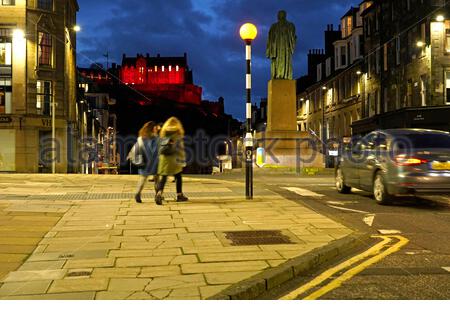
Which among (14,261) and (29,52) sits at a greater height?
(29,52)

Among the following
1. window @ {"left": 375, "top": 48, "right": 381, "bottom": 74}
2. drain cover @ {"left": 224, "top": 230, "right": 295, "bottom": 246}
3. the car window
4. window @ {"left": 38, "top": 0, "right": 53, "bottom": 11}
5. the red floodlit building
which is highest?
the red floodlit building

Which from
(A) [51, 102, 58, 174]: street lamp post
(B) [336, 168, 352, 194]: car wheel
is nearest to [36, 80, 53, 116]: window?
(A) [51, 102, 58, 174]: street lamp post

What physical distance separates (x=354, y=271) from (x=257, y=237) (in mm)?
1869

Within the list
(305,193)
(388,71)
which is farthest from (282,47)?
(388,71)

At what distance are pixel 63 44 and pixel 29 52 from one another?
2701 millimetres

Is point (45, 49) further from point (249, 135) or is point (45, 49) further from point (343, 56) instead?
point (249, 135)

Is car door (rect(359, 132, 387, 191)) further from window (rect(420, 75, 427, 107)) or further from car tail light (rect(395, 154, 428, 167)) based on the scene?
window (rect(420, 75, 427, 107))

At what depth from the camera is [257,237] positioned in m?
7.39

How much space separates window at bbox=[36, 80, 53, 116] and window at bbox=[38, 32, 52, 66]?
1.47 metres

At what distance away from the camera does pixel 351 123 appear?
4850 centimetres

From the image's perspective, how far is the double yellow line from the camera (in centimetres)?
498
